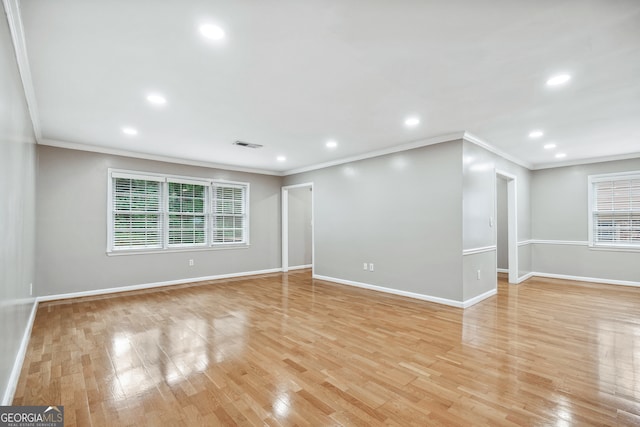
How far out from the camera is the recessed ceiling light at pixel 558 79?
260 cm

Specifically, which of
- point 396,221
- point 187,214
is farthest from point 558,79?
point 187,214

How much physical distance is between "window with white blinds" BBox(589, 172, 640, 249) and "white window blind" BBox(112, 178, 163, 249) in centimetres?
883

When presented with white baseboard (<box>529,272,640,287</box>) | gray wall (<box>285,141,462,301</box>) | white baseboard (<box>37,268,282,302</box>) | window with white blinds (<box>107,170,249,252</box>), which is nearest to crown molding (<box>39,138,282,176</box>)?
window with white blinds (<box>107,170,249,252</box>)

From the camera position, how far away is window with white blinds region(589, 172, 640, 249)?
18.6 ft

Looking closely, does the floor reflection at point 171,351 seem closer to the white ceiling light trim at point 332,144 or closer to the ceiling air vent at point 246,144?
the ceiling air vent at point 246,144

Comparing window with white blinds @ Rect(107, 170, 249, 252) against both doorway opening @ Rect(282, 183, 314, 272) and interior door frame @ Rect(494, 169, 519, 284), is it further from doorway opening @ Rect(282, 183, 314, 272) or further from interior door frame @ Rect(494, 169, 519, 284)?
interior door frame @ Rect(494, 169, 519, 284)

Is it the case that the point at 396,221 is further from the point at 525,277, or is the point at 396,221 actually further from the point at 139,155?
the point at 139,155

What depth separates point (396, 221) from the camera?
5.05 metres

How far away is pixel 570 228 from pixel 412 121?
515 cm

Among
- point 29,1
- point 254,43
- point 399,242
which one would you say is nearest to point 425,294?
point 399,242

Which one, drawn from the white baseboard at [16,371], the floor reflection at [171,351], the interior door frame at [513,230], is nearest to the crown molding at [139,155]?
the white baseboard at [16,371]

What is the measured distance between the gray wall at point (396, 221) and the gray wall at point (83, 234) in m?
2.94

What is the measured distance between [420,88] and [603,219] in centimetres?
589

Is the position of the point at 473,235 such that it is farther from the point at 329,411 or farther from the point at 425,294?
the point at 329,411
